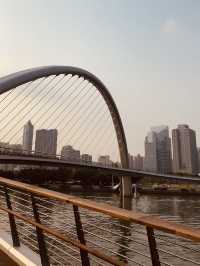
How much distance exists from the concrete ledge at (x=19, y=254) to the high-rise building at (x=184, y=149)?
4770 inches

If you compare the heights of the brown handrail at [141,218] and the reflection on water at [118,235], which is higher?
the brown handrail at [141,218]

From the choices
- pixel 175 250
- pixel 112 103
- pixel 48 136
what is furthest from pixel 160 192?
pixel 175 250

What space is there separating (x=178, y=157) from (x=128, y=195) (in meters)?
71.9

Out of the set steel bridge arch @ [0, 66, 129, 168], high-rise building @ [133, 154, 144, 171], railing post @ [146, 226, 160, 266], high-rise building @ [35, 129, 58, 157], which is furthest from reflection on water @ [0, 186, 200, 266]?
high-rise building @ [133, 154, 144, 171]

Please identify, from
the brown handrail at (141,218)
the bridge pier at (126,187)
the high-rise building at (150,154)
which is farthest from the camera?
the high-rise building at (150,154)

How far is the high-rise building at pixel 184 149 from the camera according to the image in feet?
400

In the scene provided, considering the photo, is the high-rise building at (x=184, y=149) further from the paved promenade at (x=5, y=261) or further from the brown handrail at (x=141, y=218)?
the brown handrail at (x=141, y=218)

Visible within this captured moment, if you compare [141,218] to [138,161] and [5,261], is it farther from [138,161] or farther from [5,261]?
[138,161]

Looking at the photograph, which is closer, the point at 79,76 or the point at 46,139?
the point at 79,76

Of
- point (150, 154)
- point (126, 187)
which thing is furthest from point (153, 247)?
point (150, 154)

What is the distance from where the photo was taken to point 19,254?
3467mm

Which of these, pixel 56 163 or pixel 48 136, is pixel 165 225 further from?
pixel 48 136

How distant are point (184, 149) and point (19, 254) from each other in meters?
125

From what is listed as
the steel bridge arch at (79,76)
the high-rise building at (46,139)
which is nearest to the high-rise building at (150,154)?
the high-rise building at (46,139)
